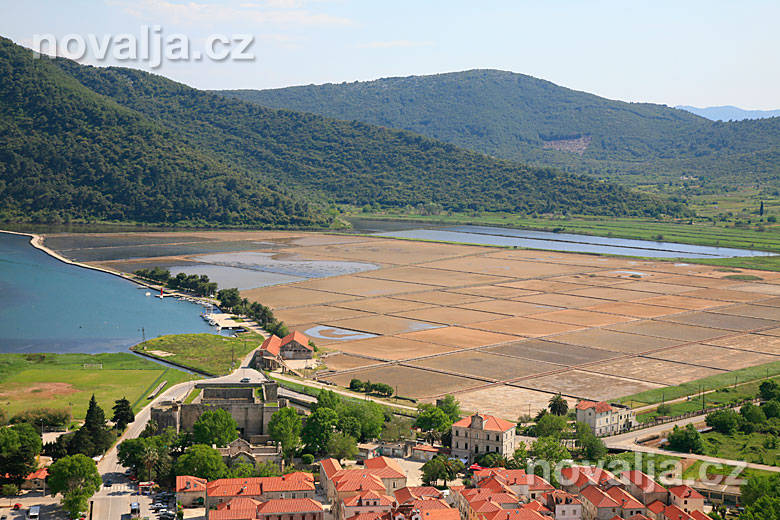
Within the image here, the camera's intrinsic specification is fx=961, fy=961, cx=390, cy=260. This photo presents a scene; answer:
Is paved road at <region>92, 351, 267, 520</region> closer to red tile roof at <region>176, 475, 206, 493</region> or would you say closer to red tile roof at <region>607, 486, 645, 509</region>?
red tile roof at <region>176, 475, 206, 493</region>

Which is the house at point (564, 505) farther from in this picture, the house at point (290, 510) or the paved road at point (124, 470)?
the paved road at point (124, 470)

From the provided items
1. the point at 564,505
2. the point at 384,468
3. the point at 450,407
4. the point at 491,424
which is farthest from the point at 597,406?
the point at 384,468

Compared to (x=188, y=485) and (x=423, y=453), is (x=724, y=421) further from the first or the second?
(x=188, y=485)

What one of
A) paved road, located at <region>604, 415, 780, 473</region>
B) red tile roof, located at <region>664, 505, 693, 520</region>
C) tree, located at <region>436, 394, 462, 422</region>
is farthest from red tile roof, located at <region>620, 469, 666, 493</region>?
tree, located at <region>436, 394, 462, 422</region>

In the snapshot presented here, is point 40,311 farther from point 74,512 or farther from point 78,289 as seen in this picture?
point 74,512

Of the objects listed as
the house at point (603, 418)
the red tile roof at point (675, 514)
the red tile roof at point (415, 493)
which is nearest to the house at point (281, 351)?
the house at point (603, 418)

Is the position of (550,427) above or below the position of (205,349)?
above

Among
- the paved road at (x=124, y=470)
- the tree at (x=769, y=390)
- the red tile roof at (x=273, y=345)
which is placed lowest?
the paved road at (x=124, y=470)
